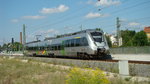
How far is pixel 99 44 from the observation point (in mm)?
23062

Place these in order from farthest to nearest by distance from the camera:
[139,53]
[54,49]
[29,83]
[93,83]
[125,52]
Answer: [54,49], [125,52], [139,53], [29,83], [93,83]

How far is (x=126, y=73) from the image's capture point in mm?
11586

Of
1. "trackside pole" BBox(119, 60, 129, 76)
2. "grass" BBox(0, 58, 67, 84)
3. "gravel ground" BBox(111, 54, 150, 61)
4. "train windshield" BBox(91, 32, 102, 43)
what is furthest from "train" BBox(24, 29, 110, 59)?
"trackside pole" BBox(119, 60, 129, 76)

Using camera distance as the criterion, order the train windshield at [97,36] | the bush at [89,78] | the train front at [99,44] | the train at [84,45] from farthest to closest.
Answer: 1. the train windshield at [97,36]
2. the train at [84,45]
3. the train front at [99,44]
4. the bush at [89,78]

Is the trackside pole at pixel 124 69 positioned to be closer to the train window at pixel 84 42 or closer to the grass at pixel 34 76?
the grass at pixel 34 76

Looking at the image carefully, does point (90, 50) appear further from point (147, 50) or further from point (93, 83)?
point (93, 83)

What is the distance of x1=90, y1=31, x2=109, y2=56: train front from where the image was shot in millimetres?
22609

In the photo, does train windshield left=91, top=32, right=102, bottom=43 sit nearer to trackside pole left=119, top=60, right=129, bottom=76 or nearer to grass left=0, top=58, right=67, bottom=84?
grass left=0, top=58, right=67, bottom=84

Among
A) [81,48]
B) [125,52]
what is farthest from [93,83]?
[125,52]

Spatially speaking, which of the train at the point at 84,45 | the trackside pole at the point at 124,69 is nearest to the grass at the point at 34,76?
the trackside pole at the point at 124,69

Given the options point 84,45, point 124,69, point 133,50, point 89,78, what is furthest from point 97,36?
point 89,78

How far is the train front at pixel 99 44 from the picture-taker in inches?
890

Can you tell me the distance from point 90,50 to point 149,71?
10.7 m

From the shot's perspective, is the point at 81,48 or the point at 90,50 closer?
the point at 90,50
